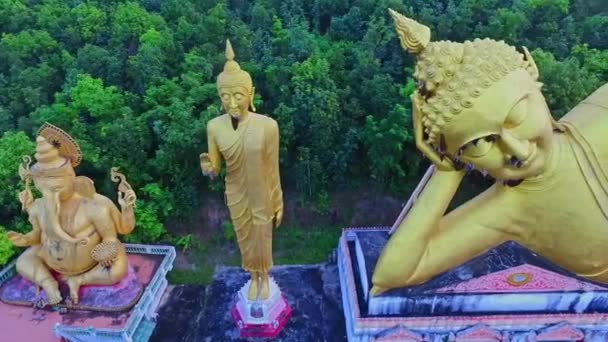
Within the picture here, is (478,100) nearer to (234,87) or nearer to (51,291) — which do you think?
(234,87)

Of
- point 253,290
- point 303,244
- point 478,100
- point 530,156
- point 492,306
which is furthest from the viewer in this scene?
point 303,244

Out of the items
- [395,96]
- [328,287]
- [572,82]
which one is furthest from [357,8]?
[328,287]

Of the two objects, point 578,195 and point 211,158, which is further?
point 211,158

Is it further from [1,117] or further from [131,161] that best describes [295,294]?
[1,117]

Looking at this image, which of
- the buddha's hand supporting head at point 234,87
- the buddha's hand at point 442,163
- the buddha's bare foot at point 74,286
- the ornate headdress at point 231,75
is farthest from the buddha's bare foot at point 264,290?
the ornate headdress at point 231,75

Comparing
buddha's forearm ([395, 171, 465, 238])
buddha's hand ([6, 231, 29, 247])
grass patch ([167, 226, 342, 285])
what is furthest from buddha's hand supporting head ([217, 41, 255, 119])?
grass patch ([167, 226, 342, 285])

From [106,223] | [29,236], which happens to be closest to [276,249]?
[106,223]

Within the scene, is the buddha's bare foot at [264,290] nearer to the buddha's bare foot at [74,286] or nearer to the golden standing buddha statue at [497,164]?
the golden standing buddha statue at [497,164]
